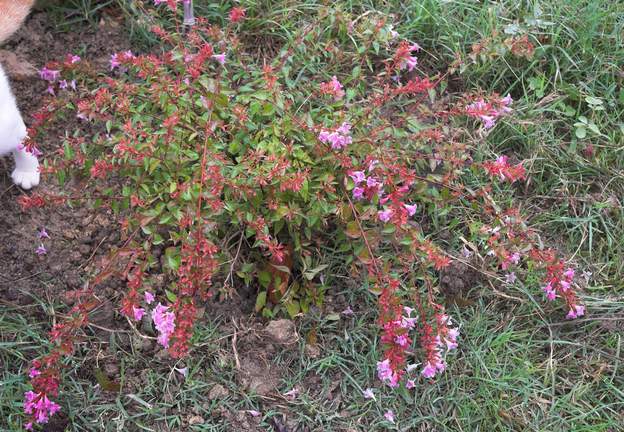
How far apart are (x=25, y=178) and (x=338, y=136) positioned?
122 centimetres

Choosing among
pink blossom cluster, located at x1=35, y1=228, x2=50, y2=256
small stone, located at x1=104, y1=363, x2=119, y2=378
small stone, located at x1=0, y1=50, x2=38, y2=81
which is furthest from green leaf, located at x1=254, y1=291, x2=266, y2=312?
small stone, located at x1=0, y1=50, x2=38, y2=81

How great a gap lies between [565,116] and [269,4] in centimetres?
135

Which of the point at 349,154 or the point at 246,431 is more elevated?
the point at 349,154

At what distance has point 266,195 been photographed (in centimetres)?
212

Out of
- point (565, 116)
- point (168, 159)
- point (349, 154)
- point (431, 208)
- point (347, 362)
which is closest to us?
point (168, 159)

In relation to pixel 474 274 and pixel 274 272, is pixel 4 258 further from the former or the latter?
pixel 474 274

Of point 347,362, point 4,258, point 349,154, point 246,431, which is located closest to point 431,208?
point 349,154

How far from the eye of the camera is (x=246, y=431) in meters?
2.21

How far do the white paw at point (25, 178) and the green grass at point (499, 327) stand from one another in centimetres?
48

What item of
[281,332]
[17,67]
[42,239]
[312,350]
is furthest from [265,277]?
[17,67]

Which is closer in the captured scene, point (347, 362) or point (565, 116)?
point (347, 362)

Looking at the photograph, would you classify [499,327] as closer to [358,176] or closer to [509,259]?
[509,259]

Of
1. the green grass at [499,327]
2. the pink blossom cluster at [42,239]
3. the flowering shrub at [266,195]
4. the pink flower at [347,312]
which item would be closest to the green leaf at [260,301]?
the flowering shrub at [266,195]

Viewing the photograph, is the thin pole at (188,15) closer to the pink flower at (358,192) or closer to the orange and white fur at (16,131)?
the orange and white fur at (16,131)
